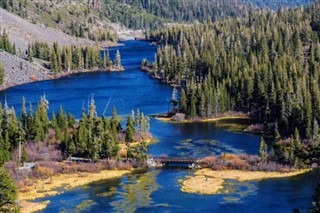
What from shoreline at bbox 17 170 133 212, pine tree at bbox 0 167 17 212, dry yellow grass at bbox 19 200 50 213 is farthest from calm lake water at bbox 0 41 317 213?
pine tree at bbox 0 167 17 212

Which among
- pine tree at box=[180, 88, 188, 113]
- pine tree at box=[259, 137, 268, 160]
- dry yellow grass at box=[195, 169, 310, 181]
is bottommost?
dry yellow grass at box=[195, 169, 310, 181]

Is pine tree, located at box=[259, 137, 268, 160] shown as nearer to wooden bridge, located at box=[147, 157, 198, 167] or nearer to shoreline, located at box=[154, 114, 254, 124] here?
wooden bridge, located at box=[147, 157, 198, 167]

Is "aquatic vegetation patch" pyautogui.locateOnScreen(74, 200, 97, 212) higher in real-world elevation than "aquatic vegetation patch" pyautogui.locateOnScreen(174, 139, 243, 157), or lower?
lower

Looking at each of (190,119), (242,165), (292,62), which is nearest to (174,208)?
(242,165)

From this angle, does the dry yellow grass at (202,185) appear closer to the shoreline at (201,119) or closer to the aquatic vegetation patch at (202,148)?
the aquatic vegetation patch at (202,148)

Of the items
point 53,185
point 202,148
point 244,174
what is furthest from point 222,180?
point 53,185
